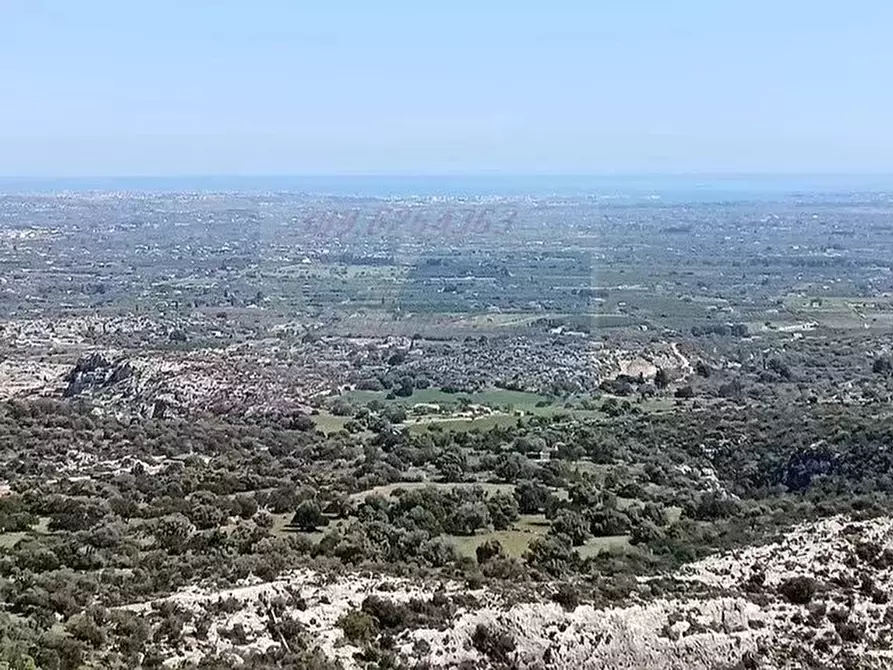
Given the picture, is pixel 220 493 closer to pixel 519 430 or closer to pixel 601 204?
pixel 519 430

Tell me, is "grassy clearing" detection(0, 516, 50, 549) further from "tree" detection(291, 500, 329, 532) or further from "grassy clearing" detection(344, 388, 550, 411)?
"grassy clearing" detection(344, 388, 550, 411)

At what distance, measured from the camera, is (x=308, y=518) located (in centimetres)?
2239

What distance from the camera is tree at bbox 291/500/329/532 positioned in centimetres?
2236

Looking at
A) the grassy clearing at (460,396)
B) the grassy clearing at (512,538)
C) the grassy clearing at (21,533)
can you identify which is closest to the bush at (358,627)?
the grassy clearing at (512,538)

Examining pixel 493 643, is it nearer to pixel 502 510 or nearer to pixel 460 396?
pixel 502 510

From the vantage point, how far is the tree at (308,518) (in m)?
22.4

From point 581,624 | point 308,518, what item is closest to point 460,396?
point 308,518

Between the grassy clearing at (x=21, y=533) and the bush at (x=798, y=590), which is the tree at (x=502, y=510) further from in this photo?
the grassy clearing at (x=21, y=533)

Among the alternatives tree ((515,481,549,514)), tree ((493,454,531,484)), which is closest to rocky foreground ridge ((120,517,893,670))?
tree ((515,481,549,514))

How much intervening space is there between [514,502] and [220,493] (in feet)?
21.8

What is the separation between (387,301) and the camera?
77000mm

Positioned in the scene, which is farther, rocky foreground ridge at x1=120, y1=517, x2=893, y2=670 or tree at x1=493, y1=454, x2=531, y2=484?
tree at x1=493, y1=454, x2=531, y2=484

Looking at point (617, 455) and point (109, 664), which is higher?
point (109, 664)

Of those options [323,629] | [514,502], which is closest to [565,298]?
[514,502]
